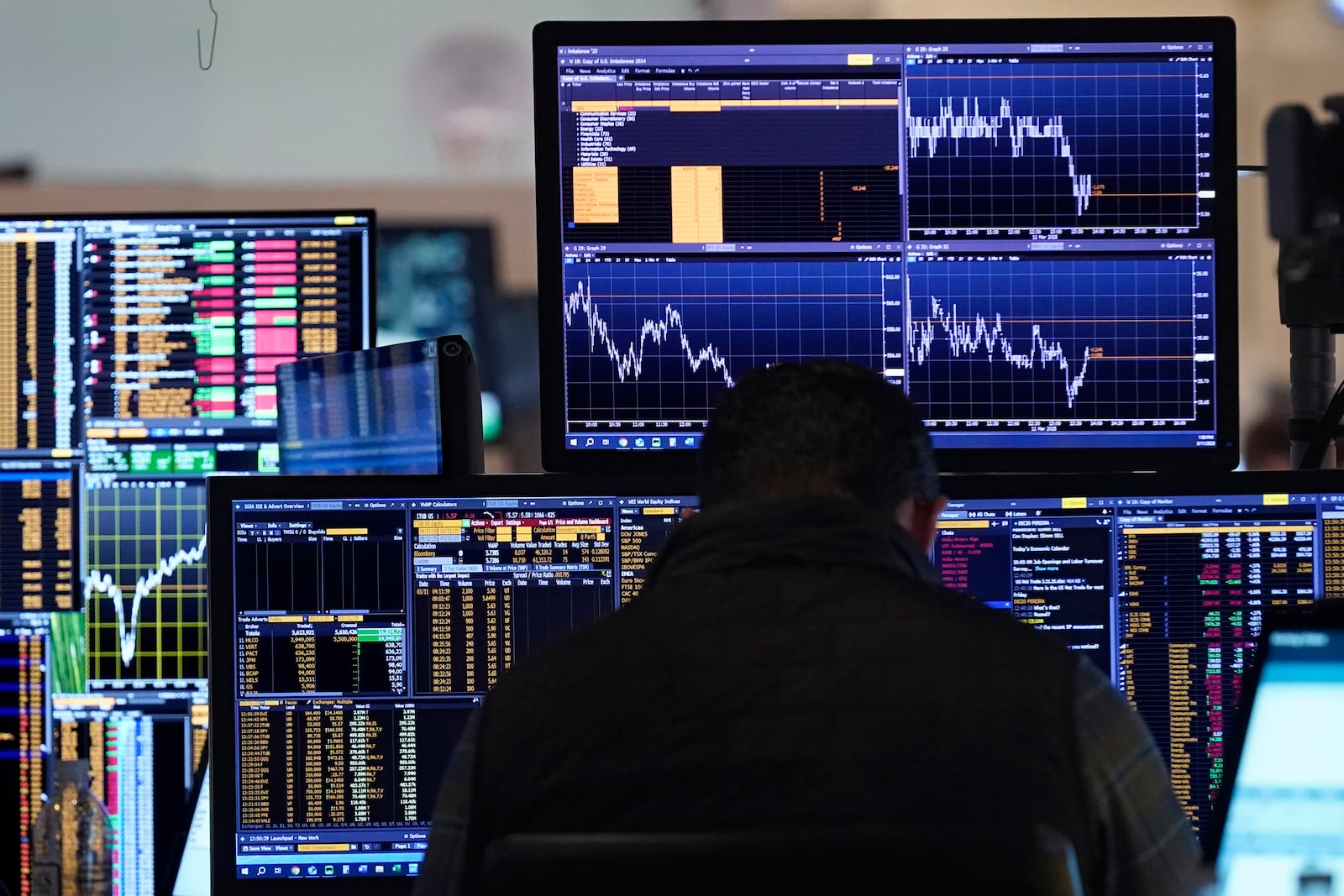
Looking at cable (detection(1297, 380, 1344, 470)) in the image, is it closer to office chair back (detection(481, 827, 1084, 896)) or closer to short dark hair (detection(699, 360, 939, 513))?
short dark hair (detection(699, 360, 939, 513))

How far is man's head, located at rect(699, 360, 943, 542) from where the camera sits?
1159mm

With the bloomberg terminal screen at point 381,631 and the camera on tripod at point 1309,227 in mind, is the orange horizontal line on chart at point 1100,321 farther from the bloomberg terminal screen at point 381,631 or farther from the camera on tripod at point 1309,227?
the bloomberg terminal screen at point 381,631

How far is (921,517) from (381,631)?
743 mm

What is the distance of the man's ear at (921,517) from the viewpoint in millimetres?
1209

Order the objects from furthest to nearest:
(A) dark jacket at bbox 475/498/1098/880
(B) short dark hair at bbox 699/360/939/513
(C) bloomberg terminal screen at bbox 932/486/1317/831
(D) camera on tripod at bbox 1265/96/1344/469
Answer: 1. (D) camera on tripod at bbox 1265/96/1344/469
2. (C) bloomberg terminal screen at bbox 932/486/1317/831
3. (B) short dark hair at bbox 699/360/939/513
4. (A) dark jacket at bbox 475/498/1098/880

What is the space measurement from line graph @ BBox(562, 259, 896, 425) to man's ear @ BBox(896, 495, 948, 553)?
52 cm

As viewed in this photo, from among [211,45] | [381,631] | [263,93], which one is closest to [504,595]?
[381,631]

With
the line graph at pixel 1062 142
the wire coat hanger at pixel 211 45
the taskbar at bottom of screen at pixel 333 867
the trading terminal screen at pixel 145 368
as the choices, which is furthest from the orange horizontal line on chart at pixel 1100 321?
the wire coat hanger at pixel 211 45

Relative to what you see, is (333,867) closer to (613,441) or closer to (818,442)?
(613,441)

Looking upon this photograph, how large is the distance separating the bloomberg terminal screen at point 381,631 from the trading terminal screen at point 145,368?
1.01 m

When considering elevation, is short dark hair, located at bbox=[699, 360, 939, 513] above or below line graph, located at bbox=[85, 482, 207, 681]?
above

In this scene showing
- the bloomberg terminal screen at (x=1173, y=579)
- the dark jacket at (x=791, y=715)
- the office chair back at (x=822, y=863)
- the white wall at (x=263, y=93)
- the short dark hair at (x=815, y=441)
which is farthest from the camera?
the white wall at (x=263, y=93)

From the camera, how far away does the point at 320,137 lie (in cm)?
278

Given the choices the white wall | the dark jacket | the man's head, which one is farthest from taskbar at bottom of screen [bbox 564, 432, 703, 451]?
the white wall
